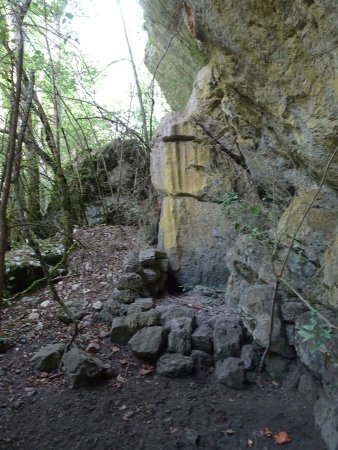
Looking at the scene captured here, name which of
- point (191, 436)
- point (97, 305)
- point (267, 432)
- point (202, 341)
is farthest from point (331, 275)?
point (97, 305)

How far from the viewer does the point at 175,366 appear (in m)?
4.09

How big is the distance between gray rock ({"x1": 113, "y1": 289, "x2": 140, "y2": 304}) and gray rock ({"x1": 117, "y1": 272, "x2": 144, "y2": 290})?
9 cm

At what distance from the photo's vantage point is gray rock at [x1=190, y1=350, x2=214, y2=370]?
4.21m

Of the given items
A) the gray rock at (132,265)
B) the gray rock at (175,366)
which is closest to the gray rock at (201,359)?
the gray rock at (175,366)

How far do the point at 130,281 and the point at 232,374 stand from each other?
214 cm

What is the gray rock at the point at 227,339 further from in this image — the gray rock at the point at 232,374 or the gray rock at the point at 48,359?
the gray rock at the point at 48,359

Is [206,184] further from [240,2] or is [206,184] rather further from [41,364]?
[41,364]

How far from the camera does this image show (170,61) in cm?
748

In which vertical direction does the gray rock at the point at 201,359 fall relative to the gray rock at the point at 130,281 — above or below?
below

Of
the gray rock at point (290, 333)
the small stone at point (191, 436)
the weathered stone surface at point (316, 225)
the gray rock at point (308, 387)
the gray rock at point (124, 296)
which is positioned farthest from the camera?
the gray rock at point (124, 296)

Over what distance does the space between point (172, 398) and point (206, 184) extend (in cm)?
365

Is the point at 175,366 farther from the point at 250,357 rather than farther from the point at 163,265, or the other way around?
the point at 163,265

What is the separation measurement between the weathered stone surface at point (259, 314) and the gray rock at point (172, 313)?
860 mm

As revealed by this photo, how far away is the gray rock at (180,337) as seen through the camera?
4.33 metres
